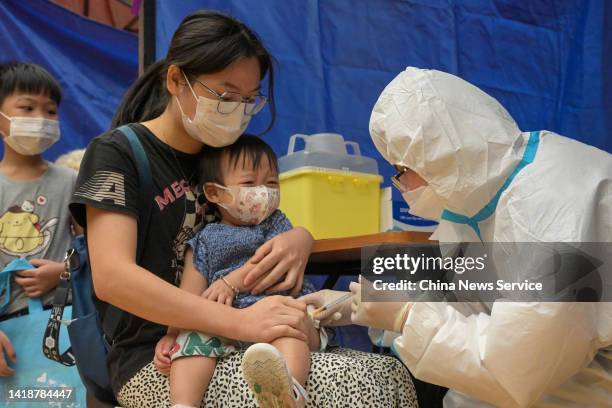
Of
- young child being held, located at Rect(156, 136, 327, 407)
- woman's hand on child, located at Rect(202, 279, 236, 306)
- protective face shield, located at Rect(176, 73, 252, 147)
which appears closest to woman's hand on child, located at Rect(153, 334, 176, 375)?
young child being held, located at Rect(156, 136, 327, 407)

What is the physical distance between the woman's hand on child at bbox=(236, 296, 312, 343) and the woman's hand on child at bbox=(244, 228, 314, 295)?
0.45ft

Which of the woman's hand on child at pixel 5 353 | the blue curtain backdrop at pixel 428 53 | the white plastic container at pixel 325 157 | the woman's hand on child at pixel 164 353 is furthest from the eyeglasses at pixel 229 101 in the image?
the woman's hand on child at pixel 5 353

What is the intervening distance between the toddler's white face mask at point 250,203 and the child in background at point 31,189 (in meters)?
0.90

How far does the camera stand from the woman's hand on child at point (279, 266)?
1782mm

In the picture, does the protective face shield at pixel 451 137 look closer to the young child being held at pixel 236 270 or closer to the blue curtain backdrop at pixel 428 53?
the young child being held at pixel 236 270

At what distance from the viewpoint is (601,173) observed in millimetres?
1376

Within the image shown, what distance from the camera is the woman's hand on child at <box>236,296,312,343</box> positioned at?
1578 millimetres

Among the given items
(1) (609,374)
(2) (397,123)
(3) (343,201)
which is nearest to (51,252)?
(3) (343,201)

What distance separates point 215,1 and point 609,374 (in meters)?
1.97

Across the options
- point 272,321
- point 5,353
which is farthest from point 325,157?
point 5,353

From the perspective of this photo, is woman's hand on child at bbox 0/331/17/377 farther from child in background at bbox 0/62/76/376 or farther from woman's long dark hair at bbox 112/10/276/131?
woman's long dark hair at bbox 112/10/276/131

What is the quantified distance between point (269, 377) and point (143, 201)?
23.8 inches

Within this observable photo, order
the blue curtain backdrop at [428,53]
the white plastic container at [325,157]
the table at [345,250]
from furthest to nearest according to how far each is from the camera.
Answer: the blue curtain backdrop at [428,53]
the white plastic container at [325,157]
the table at [345,250]

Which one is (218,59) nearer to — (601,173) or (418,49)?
(601,173)
